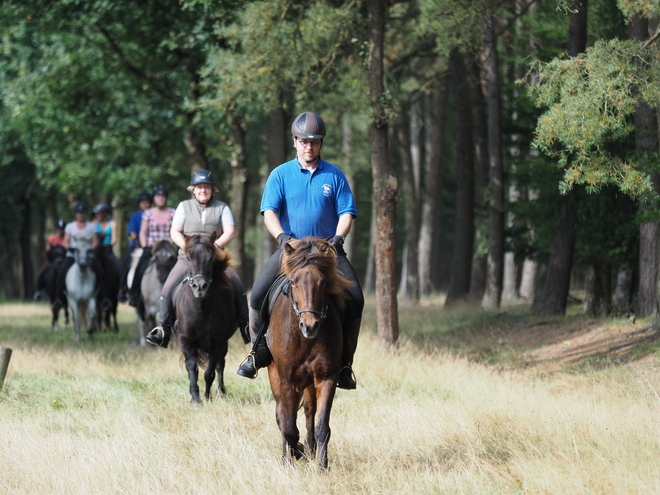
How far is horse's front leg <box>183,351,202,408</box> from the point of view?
36.6ft

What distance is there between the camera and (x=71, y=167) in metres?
32.6

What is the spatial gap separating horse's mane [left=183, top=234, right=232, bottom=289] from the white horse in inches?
335

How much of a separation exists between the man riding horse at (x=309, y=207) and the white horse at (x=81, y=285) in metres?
12.4

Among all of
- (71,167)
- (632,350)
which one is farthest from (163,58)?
(632,350)

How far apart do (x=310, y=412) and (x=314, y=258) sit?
1.58 metres

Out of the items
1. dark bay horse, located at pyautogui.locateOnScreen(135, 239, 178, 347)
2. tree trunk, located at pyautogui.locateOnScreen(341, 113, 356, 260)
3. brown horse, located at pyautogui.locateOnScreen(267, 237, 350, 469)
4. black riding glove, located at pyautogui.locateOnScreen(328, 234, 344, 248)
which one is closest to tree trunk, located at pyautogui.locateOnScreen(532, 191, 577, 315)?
dark bay horse, located at pyautogui.locateOnScreen(135, 239, 178, 347)

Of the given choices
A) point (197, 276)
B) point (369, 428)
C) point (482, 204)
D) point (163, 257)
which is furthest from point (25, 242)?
point (369, 428)

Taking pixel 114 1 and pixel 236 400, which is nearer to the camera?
pixel 236 400

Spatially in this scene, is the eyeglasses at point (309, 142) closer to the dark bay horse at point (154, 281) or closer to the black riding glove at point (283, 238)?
the black riding glove at point (283, 238)

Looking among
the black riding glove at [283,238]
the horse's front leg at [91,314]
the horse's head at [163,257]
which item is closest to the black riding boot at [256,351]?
the black riding glove at [283,238]

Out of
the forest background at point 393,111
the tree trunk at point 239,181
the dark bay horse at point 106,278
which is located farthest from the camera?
the tree trunk at point 239,181

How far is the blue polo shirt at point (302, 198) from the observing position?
804 cm

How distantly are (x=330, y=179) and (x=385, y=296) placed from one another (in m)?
7.30

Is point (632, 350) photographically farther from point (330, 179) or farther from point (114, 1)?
point (114, 1)
